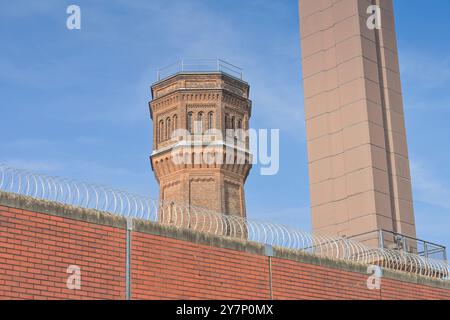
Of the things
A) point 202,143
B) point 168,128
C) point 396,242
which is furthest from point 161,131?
point 396,242

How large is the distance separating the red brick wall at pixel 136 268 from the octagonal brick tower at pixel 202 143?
87.8 ft

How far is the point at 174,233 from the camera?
41.2 ft

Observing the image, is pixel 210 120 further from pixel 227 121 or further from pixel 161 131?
pixel 161 131

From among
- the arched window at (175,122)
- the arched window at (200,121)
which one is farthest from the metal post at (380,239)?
the arched window at (175,122)

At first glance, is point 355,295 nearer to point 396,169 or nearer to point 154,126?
point 396,169

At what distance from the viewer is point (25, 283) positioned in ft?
34.7

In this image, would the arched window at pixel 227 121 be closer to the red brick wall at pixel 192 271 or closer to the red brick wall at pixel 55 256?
the red brick wall at pixel 192 271

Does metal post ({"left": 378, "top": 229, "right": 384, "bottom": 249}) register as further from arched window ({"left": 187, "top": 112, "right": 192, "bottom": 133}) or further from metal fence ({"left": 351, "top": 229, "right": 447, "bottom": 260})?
arched window ({"left": 187, "top": 112, "right": 192, "bottom": 133})

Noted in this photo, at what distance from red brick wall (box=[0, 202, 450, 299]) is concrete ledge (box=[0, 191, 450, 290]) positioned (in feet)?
0.25

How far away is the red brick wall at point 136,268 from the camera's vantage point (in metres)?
10.7

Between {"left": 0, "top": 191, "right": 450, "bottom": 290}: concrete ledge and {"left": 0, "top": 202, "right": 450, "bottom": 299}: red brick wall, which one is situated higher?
{"left": 0, "top": 191, "right": 450, "bottom": 290}: concrete ledge

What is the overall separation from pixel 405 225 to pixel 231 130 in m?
21.9

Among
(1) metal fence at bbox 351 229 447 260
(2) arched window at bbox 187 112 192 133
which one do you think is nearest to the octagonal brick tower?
(2) arched window at bbox 187 112 192 133

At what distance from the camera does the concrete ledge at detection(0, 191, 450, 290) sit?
11.0 meters
